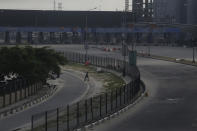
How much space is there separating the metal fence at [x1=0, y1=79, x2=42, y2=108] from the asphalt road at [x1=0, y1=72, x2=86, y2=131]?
2231mm

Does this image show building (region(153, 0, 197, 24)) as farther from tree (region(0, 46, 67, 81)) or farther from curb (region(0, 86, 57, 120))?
curb (region(0, 86, 57, 120))

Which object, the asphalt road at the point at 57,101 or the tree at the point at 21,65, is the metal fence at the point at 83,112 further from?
the tree at the point at 21,65

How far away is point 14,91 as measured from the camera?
142 ft

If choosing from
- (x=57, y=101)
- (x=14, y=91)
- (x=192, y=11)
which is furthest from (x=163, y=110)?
(x=192, y=11)

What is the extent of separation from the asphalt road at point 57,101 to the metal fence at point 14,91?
223cm

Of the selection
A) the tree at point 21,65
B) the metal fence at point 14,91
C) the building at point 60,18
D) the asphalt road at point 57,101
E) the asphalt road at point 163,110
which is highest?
the building at point 60,18

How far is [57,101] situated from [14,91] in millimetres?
4753

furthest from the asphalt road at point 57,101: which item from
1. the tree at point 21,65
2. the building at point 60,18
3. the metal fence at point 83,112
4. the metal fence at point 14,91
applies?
the building at point 60,18

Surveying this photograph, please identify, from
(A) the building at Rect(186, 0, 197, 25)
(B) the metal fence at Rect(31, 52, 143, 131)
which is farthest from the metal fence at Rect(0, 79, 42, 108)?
(A) the building at Rect(186, 0, 197, 25)

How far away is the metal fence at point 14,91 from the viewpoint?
40.6m

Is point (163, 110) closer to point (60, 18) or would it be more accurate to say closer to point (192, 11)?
point (192, 11)

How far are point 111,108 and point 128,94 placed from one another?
5400 millimetres

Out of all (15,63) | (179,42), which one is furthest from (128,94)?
(179,42)

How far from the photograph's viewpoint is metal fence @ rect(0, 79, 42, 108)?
40.6m
